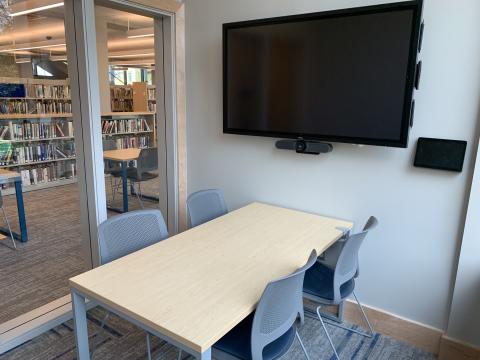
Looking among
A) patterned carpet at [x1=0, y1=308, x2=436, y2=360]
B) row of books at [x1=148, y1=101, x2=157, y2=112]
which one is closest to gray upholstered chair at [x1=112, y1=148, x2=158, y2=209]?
row of books at [x1=148, y1=101, x2=157, y2=112]

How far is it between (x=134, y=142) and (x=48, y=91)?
3.17ft

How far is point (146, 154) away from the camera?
353 centimetres

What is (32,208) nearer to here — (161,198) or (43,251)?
(43,251)

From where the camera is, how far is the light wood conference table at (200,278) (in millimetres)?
1354

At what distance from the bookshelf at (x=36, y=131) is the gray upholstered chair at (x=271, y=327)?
1924mm

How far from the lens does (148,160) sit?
3.56 m

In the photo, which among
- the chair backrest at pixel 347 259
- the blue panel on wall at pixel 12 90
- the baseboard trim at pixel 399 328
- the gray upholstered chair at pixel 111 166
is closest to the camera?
the chair backrest at pixel 347 259

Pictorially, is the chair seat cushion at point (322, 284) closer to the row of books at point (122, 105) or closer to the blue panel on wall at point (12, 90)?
the row of books at point (122, 105)

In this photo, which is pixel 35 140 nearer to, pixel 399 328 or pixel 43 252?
pixel 43 252

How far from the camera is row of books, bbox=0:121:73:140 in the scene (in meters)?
2.65

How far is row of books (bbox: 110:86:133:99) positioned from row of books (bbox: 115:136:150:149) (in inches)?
15.9

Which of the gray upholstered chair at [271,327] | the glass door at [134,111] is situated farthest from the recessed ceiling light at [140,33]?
the gray upholstered chair at [271,327]

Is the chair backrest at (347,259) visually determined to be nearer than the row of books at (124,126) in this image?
Yes

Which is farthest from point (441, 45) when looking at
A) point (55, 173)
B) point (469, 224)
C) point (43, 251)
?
point (43, 251)
